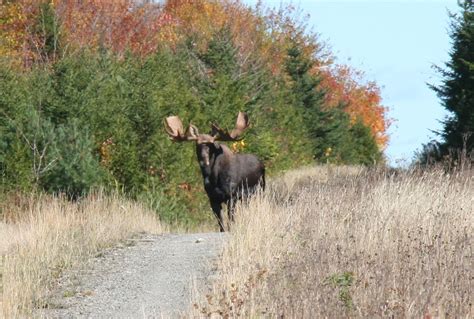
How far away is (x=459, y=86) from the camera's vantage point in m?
38.7

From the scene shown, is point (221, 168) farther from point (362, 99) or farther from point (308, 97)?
point (362, 99)

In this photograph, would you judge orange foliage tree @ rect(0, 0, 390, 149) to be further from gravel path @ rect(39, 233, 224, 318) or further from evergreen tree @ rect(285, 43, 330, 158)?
gravel path @ rect(39, 233, 224, 318)

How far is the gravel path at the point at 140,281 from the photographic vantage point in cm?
1123

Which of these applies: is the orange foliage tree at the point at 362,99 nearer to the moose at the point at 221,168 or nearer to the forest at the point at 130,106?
the forest at the point at 130,106

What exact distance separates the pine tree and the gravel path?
22.7 metres

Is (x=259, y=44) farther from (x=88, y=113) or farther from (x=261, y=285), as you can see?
(x=261, y=285)

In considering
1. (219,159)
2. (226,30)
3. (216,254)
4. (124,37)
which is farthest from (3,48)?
(216,254)

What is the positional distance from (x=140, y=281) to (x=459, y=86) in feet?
90.3

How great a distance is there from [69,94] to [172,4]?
3836cm

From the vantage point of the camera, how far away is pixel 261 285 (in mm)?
9961

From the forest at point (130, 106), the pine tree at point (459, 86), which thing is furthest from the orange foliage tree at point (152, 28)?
the pine tree at point (459, 86)

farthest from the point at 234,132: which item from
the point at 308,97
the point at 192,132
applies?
the point at 308,97

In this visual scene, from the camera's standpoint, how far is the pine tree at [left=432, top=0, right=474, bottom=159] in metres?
37.4

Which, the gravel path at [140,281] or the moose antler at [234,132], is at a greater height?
the moose antler at [234,132]
